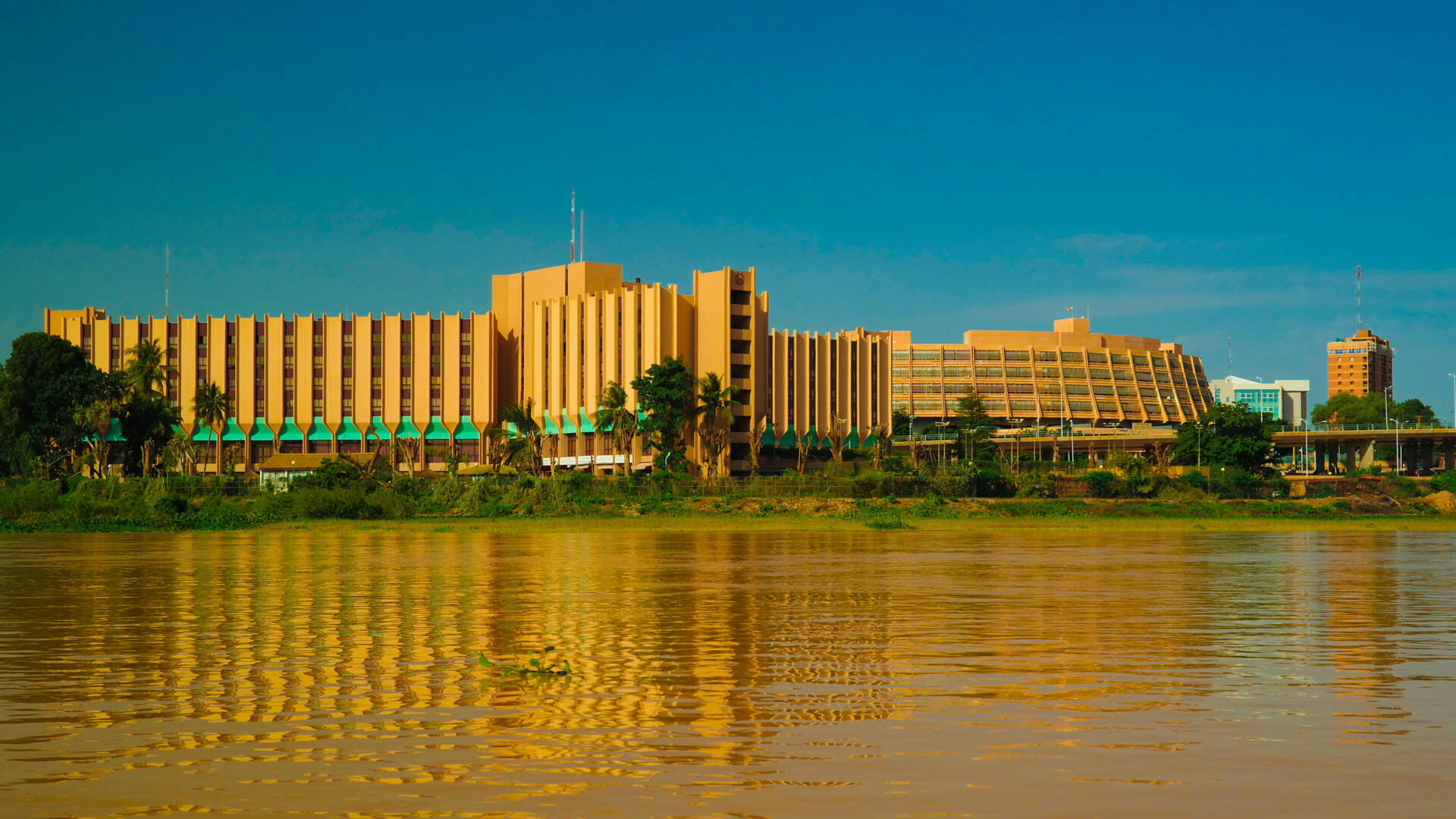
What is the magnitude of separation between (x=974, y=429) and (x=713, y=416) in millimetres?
55320

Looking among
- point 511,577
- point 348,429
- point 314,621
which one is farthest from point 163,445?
point 314,621

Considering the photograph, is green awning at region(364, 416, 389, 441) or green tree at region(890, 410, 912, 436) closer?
green awning at region(364, 416, 389, 441)

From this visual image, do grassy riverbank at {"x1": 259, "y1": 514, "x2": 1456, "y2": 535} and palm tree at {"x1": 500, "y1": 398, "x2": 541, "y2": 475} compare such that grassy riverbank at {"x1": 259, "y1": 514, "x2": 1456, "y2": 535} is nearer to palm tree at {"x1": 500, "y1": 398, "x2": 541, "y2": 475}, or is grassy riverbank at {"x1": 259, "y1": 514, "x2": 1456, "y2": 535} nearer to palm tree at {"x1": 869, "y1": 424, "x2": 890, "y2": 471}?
palm tree at {"x1": 500, "y1": 398, "x2": 541, "y2": 475}

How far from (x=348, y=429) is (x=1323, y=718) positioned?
132096 mm

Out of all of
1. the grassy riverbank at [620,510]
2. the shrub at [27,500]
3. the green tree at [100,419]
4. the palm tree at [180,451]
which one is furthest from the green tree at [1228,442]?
the shrub at [27,500]

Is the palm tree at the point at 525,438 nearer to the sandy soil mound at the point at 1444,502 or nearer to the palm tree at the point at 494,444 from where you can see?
the palm tree at the point at 494,444

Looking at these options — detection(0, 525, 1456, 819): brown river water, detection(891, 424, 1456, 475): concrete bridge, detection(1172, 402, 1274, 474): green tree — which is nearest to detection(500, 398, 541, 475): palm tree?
detection(891, 424, 1456, 475): concrete bridge

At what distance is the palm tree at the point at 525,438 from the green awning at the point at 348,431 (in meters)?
15.8

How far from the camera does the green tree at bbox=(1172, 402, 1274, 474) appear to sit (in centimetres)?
11388

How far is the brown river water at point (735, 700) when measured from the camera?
24.6 feet

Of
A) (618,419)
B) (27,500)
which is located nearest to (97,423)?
(27,500)

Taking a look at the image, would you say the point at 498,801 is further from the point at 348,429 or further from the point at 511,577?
the point at 348,429

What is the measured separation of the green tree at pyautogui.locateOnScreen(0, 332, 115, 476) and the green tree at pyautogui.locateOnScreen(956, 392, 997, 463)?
7756 cm

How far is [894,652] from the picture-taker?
46.7ft
